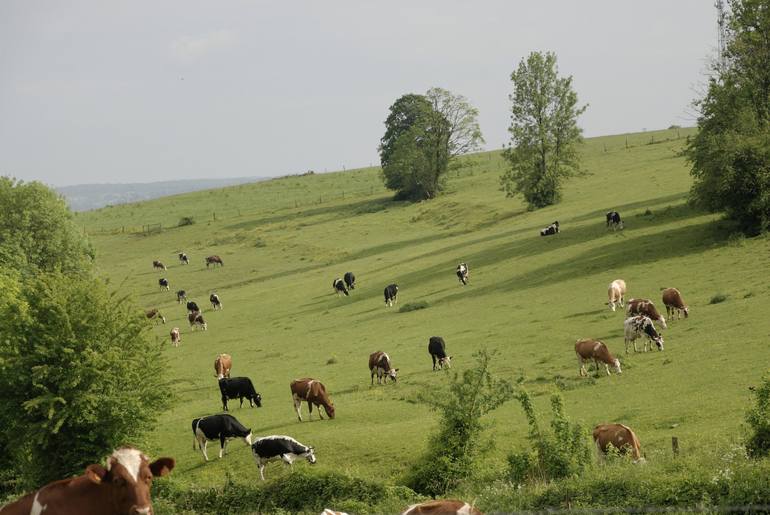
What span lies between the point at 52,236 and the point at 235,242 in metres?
27.7

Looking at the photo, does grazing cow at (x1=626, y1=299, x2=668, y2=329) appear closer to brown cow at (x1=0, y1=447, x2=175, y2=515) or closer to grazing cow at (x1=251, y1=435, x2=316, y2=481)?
grazing cow at (x1=251, y1=435, x2=316, y2=481)

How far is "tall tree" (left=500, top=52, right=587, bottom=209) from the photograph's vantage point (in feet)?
230

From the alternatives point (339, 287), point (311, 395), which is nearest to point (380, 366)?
point (311, 395)

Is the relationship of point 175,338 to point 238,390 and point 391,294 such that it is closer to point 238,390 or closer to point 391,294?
point 391,294

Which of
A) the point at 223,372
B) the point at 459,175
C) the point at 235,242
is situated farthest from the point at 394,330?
the point at 459,175

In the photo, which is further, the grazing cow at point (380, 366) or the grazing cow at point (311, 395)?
the grazing cow at point (380, 366)

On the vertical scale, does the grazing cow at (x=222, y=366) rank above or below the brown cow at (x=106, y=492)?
below

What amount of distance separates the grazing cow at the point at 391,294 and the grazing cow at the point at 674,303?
17477 millimetres

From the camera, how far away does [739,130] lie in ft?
151

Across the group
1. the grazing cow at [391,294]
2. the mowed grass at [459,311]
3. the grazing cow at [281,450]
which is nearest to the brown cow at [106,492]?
the mowed grass at [459,311]

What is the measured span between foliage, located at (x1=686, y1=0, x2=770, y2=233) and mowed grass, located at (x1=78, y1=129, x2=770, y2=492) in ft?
7.28

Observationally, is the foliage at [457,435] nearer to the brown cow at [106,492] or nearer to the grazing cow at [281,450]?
the grazing cow at [281,450]

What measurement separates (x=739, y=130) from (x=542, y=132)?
25350 mm

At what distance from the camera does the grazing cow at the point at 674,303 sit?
111ft
